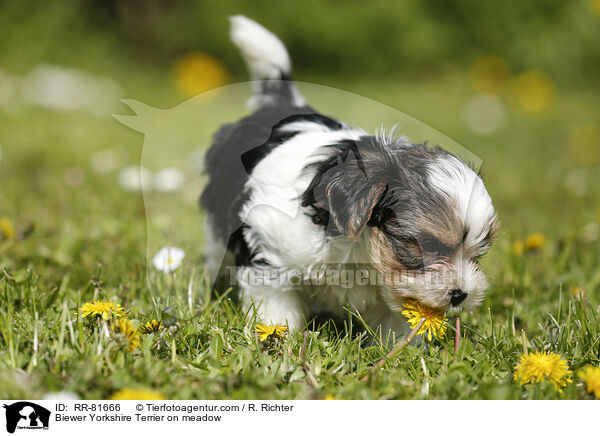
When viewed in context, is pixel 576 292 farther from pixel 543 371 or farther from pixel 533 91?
pixel 533 91

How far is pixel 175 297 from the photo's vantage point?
8.79 feet

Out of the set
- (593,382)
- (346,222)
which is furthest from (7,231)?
(593,382)

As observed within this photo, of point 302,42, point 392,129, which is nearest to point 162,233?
point 392,129

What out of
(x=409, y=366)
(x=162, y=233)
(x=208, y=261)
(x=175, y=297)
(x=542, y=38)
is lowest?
(x=409, y=366)

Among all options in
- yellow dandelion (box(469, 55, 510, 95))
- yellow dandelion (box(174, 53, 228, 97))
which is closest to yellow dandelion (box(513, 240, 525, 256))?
yellow dandelion (box(174, 53, 228, 97))

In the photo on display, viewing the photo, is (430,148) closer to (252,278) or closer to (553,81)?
(252,278)

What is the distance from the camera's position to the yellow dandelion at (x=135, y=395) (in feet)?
6.10

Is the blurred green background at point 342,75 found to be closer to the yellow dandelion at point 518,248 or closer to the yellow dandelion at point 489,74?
the yellow dandelion at point 489,74

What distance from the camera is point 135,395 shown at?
1860 mm

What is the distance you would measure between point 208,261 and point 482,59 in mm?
8677

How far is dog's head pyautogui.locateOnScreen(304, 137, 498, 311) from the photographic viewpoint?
7.03 ft
